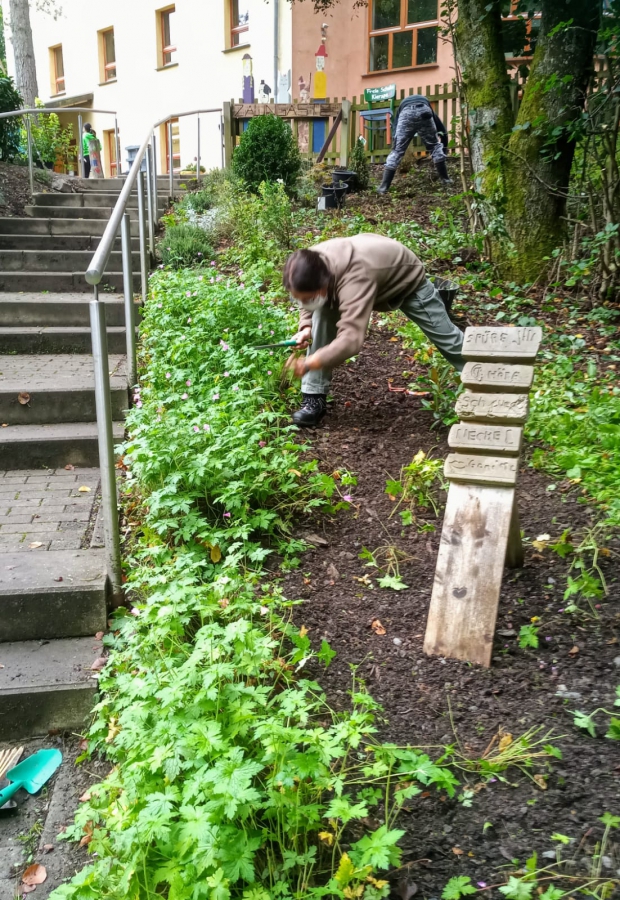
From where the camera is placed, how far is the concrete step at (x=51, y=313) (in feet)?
18.7

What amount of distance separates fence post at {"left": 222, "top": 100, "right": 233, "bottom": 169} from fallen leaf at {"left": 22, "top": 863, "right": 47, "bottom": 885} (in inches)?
444

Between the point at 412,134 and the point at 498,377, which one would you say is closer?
the point at 498,377

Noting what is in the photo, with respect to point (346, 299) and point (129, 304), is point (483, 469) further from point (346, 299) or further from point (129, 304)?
point (129, 304)

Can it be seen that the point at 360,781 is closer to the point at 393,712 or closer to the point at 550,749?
the point at 393,712

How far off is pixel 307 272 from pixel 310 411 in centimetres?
92

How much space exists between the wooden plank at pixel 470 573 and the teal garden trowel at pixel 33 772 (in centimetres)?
136

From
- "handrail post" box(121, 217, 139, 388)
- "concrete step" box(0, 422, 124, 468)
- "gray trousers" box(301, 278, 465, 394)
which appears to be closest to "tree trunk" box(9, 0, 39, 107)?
"handrail post" box(121, 217, 139, 388)

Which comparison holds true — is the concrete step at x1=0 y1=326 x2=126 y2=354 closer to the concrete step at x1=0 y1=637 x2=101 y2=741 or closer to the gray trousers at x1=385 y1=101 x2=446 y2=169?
the concrete step at x1=0 y1=637 x2=101 y2=741

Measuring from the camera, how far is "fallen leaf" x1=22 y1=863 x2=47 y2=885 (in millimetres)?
2084

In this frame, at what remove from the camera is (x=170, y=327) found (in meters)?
5.11

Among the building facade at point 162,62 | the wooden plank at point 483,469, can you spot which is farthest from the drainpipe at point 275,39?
the wooden plank at point 483,469

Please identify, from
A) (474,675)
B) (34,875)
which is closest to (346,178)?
(474,675)

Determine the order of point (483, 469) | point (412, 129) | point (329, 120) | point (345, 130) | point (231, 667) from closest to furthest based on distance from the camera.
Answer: point (231, 667) < point (483, 469) < point (412, 129) < point (345, 130) < point (329, 120)

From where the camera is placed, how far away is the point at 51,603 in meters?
2.89
